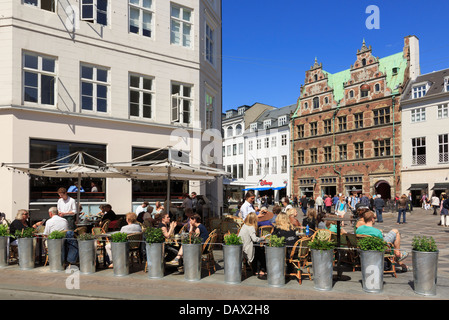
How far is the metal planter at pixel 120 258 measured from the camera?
8242 mm

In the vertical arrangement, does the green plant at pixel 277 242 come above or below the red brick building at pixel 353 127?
below

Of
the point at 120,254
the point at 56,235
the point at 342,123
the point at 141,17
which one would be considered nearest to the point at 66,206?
the point at 56,235

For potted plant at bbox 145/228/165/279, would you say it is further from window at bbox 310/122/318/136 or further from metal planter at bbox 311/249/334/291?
window at bbox 310/122/318/136

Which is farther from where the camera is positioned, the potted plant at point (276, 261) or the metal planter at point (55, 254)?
the metal planter at point (55, 254)

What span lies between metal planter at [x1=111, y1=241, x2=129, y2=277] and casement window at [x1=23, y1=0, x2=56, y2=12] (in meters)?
12.0

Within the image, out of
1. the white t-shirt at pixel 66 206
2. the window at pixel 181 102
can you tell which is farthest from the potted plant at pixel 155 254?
the window at pixel 181 102

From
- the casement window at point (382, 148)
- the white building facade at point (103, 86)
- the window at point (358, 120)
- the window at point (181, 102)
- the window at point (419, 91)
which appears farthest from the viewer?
the window at point (358, 120)

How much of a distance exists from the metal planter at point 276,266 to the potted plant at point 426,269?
232 cm

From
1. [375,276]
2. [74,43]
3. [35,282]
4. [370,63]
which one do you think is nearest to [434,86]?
[370,63]

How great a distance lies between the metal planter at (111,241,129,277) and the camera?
8.24 metres

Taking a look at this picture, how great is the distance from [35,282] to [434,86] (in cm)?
3791

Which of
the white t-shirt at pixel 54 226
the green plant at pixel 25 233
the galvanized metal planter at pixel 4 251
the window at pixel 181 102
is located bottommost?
the galvanized metal planter at pixel 4 251

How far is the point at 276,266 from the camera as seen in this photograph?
745cm

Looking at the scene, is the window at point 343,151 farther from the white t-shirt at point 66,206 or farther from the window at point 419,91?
the white t-shirt at point 66,206
